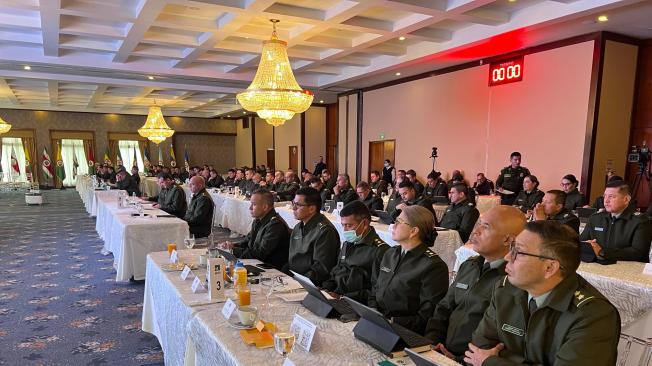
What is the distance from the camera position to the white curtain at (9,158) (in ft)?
56.9

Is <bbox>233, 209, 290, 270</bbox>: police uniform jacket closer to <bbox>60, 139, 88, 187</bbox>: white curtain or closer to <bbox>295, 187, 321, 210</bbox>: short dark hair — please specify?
<bbox>295, 187, 321, 210</bbox>: short dark hair

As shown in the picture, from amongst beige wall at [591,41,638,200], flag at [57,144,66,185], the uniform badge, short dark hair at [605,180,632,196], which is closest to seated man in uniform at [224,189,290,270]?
the uniform badge

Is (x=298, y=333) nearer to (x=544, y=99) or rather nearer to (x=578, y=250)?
(x=578, y=250)

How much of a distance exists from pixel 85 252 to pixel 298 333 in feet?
18.8

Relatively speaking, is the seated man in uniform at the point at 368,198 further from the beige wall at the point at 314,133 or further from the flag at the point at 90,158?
the flag at the point at 90,158

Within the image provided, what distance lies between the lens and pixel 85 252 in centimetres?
618

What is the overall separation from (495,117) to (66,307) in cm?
806

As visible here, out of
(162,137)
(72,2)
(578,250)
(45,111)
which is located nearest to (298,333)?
(578,250)

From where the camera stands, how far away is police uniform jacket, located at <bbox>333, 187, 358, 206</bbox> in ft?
22.5

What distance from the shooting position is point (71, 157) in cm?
1845

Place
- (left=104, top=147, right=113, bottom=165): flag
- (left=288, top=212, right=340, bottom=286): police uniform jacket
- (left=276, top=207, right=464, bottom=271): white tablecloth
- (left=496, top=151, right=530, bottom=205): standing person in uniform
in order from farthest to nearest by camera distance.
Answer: (left=104, top=147, right=113, bottom=165): flag, (left=496, top=151, right=530, bottom=205): standing person in uniform, (left=276, top=207, right=464, bottom=271): white tablecloth, (left=288, top=212, right=340, bottom=286): police uniform jacket

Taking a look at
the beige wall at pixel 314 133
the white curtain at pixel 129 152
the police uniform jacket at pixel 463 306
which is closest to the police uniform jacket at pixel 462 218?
the police uniform jacket at pixel 463 306

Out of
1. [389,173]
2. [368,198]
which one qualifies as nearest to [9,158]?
[389,173]

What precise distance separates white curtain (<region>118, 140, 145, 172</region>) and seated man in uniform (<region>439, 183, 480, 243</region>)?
1791 cm
